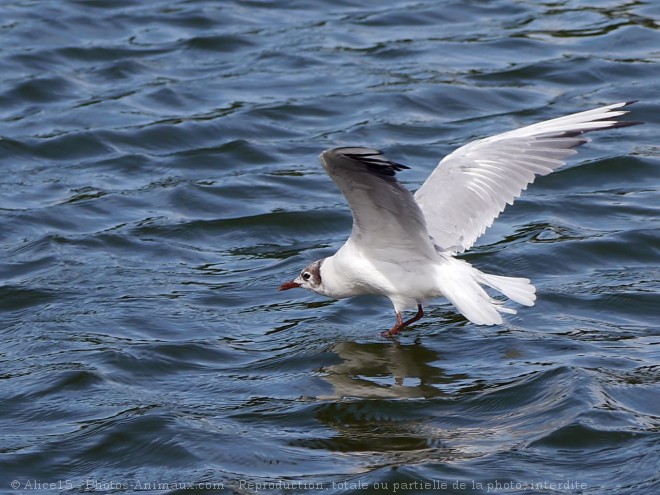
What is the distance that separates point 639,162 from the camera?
11.8 meters

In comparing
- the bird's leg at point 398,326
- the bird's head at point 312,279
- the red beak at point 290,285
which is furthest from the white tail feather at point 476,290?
the red beak at point 290,285

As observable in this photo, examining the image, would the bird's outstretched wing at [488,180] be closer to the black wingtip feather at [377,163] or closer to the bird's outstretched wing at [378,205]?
the bird's outstretched wing at [378,205]

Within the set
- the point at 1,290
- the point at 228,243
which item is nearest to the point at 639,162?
the point at 228,243

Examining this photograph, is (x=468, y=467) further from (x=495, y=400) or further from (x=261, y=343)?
(x=261, y=343)

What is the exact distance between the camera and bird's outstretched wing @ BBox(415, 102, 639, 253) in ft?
28.9

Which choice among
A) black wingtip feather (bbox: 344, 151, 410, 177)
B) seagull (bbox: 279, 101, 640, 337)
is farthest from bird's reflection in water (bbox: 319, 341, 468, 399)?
black wingtip feather (bbox: 344, 151, 410, 177)

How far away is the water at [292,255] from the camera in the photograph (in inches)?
279

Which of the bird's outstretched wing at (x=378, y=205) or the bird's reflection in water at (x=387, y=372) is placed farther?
the bird's reflection in water at (x=387, y=372)

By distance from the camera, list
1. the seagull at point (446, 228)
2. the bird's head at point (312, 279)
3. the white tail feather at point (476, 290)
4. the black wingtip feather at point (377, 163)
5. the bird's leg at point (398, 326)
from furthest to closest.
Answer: the bird's head at point (312, 279) < the bird's leg at point (398, 326) < the seagull at point (446, 228) < the white tail feather at point (476, 290) < the black wingtip feather at point (377, 163)

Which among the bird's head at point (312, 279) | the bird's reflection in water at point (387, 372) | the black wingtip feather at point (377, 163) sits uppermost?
the black wingtip feather at point (377, 163)

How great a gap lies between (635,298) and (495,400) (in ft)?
6.63

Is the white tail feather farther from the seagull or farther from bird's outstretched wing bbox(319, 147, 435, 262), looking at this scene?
bird's outstretched wing bbox(319, 147, 435, 262)

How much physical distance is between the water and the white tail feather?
40cm

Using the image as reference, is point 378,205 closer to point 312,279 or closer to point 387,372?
point 387,372
